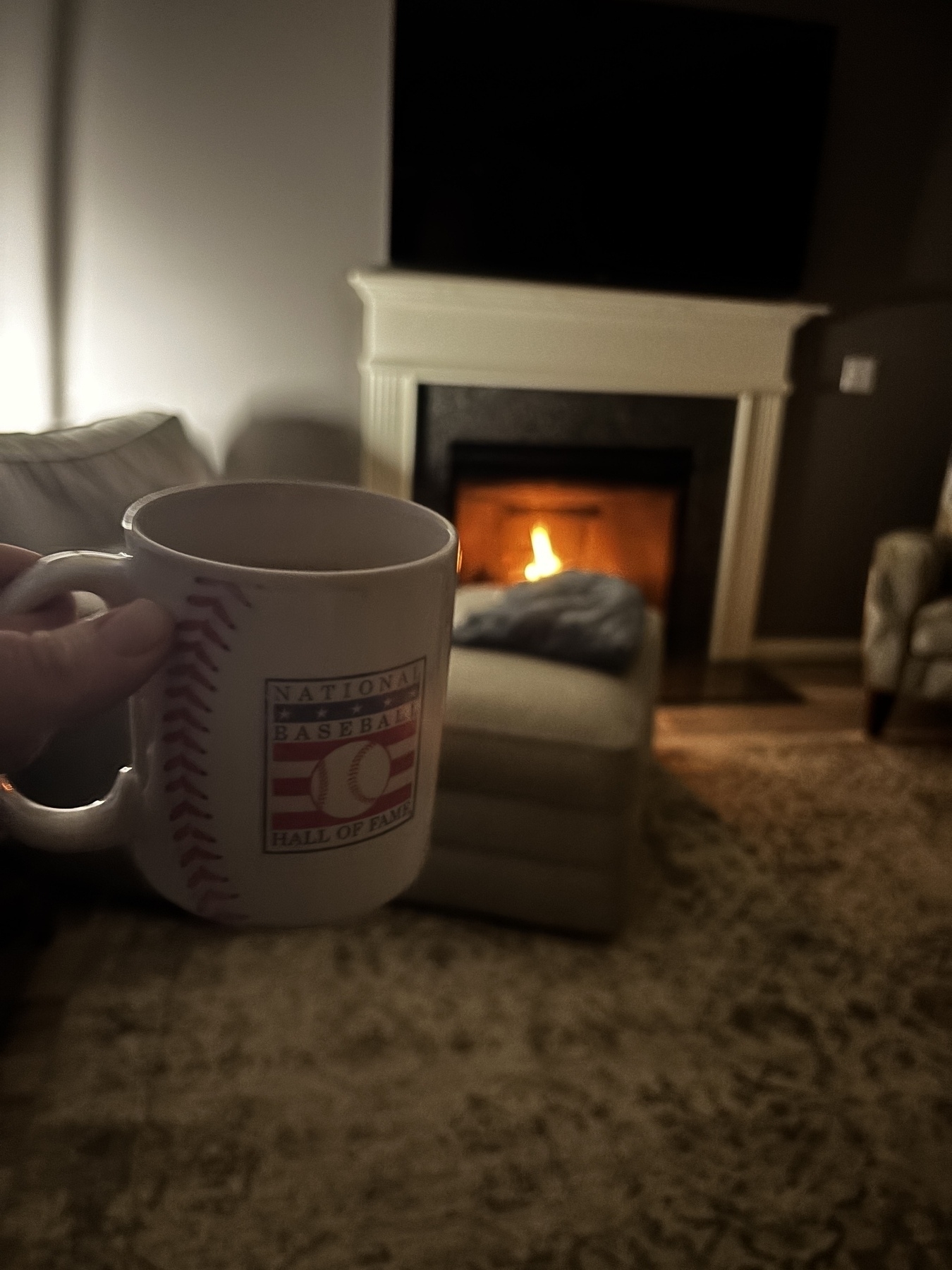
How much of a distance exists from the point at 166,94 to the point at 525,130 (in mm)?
972

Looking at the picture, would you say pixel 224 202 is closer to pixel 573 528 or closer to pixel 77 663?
pixel 573 528

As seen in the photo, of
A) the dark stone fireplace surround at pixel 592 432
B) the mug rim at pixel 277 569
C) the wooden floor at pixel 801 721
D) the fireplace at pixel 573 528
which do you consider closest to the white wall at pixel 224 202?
the dark stone fireplace surround at pixel 592 432

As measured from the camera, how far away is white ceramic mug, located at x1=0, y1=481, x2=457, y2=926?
297 mm

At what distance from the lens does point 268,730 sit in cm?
30

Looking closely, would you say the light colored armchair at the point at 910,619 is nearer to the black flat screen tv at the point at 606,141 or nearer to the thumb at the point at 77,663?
the black flat screen tv at the point at 606,141

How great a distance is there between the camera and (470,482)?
2.96m

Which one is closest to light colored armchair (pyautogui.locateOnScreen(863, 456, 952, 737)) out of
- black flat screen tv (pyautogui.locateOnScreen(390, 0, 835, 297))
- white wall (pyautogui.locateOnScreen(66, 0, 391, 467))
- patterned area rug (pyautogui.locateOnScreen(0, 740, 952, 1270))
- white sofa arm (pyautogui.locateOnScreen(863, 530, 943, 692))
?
white sofa arm (pyautogui.locateOnScreen(863, 530, 943, 692))

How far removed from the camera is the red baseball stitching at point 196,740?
296 millimetres

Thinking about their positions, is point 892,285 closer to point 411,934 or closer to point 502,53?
point 502,53

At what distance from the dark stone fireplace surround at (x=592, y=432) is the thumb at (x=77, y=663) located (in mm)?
2566

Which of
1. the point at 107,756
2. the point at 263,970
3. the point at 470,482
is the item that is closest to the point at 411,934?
the point at 263,970

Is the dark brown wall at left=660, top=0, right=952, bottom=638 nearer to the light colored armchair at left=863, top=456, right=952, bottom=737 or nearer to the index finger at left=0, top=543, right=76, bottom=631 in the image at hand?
the light colored armchair at left=863, top=456, right=952, bottom=737

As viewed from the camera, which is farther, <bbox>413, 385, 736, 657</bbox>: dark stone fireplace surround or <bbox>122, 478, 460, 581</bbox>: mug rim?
<bbox>413, 385, 736, 657</bbox>: dark stone fireplace surround

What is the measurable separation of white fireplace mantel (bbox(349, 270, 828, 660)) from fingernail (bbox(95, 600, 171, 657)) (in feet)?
8.27
